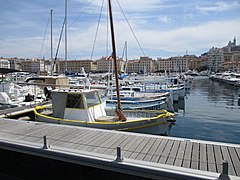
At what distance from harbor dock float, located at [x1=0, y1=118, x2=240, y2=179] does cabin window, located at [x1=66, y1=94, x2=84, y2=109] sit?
2919 millimetres

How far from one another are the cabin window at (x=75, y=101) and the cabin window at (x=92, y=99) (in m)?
0.37

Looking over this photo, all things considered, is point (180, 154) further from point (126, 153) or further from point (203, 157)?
point (126, 153)

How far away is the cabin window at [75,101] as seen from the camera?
11.1 meters

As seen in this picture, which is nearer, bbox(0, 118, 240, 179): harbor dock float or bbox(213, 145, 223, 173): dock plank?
bbox(0, 118, 240, 179): harbor dock float

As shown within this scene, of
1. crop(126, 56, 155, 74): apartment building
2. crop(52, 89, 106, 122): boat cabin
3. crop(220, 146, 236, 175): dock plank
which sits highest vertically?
crop(126, 56, 155, 74): apartment building

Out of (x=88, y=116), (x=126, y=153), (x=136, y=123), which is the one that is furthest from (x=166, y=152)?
(x=88, y=116)

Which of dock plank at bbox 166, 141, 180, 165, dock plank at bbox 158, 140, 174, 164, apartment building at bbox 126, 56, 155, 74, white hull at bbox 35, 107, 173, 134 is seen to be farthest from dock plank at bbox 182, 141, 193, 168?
apartment building at bbox 126, 56, 155, 74

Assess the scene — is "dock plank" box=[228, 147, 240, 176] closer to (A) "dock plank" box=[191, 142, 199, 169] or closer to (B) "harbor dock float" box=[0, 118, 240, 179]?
(B) "harbor dock float" box=[0, 118, 240, 179]

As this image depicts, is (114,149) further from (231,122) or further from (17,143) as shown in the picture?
(231,122)

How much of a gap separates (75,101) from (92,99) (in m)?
0.95

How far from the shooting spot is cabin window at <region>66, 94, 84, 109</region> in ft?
36.3

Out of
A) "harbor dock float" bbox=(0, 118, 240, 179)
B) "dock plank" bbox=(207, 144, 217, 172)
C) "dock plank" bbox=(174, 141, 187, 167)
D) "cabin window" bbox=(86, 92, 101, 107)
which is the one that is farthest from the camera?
"cabin window" bbox=(86, 92, 101, 107)

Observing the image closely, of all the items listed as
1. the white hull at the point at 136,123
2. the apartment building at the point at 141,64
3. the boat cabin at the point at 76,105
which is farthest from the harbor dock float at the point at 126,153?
the apartment building at the point at 141,64

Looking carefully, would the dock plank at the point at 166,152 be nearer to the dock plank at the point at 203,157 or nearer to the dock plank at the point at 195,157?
the dock plank at the point at 195,157
